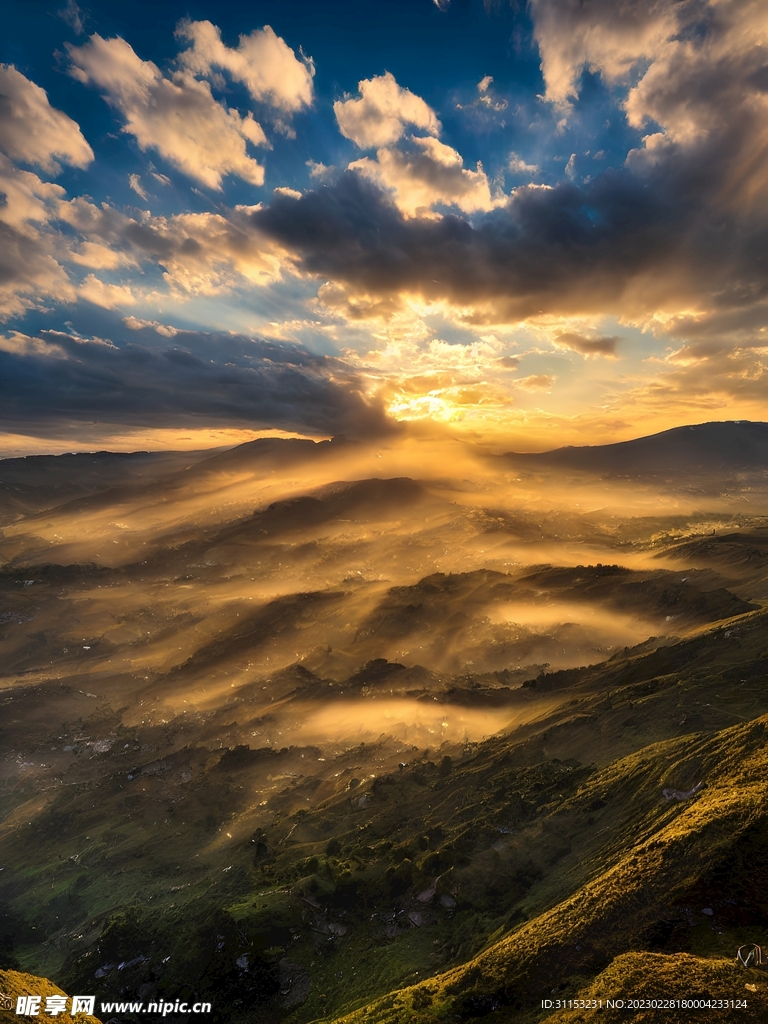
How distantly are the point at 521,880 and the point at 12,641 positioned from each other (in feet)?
637

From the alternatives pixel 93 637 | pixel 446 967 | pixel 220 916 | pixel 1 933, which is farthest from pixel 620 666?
pixel 93 637

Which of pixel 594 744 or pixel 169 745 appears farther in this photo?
pixel 169 745

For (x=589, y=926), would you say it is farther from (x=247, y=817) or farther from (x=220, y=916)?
(x=247, y=817)

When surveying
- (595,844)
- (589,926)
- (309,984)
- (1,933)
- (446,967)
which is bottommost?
(1,933)

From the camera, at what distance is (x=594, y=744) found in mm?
48062
